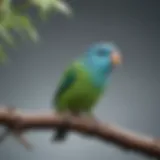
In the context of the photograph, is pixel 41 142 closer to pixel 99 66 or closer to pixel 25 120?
pixel 99 66

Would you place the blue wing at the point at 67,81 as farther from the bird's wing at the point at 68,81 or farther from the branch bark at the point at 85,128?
the branch bark at the point at 85,128

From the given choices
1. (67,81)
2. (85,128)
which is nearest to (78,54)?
(67,81)

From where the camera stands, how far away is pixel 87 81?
119 cm

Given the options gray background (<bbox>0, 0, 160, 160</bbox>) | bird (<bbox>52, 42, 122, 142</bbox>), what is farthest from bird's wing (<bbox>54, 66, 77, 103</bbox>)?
gray background (<bbox>0, 0, 160, 160</bbox>)

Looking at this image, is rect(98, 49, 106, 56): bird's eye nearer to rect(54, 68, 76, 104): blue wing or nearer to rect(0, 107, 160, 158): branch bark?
rect(54, 68, 76, 104): blue wing

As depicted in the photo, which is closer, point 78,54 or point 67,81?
point 67,81

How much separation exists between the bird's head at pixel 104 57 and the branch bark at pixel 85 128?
0.89 feet

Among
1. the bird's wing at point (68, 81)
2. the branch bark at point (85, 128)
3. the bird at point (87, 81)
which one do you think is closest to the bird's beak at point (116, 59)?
the bird at point (87, 81)

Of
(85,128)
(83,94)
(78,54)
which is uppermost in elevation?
(78,54)

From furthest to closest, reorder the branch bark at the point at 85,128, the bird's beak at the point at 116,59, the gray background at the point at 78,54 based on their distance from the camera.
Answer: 1. the gray background at the point at 78,54
2. the bird's beak at the point at 116,59
3. the branch bark at the point at 85,128

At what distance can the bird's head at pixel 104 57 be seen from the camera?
1.15m

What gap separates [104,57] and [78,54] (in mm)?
657

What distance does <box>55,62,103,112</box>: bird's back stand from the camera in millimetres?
1174

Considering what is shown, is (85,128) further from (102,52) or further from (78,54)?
(78,54)
